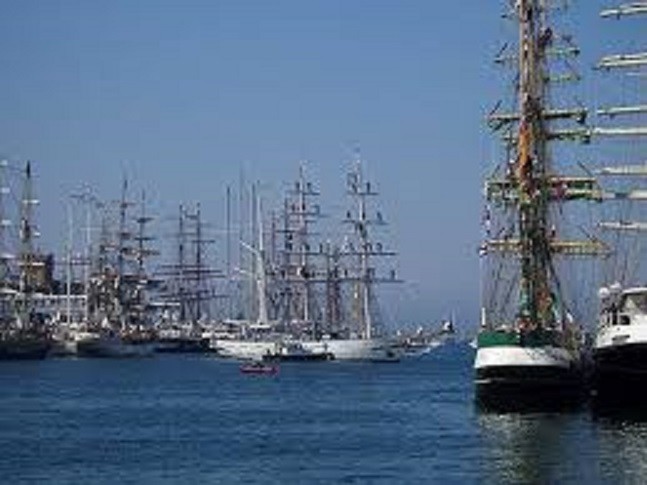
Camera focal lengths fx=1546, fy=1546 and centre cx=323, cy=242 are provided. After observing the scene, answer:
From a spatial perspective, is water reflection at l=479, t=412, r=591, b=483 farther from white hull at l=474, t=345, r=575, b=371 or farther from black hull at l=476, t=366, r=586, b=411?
white hull at l=474, t=345, r=575, b=371

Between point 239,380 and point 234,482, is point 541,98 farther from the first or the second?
point 239,380

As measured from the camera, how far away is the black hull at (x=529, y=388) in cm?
7806

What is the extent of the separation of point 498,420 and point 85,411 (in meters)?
30.8

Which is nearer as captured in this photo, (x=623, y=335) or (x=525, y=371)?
(x=623, y=335)

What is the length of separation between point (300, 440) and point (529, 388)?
13.3 meters

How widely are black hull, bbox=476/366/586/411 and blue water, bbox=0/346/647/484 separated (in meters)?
0.83

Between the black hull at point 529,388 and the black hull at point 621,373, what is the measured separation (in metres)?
1.90

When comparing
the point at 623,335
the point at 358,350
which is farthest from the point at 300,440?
the point at 358,350

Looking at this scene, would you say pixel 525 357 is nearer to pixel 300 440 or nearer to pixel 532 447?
pixel 300 440

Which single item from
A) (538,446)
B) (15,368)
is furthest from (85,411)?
(15,368)

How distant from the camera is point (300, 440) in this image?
71.8m

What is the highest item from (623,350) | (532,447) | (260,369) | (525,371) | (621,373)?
(623,350)

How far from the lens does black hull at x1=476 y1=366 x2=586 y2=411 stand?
7806 cm

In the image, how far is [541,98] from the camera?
94.6m
